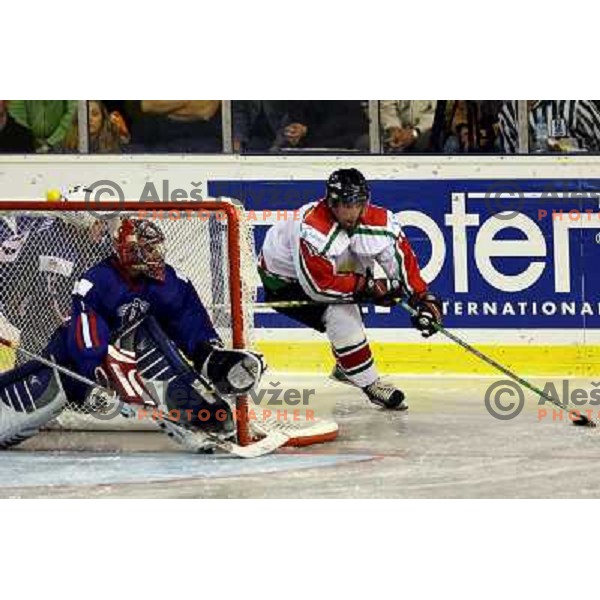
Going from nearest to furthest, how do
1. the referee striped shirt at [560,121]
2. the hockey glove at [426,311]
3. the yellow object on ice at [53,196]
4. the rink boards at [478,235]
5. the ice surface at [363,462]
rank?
the ice surface at [363,462]
the yellow object on ice at [53,196]
the hockey glove at [426,311]
the referee striped shirt at [560,121]
the rink boards at [478,235]

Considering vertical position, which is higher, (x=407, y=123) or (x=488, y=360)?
(x=407, y=123)

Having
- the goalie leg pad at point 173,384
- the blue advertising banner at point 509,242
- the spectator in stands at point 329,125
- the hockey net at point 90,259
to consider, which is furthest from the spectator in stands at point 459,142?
the goalie leg pad at point 173,384

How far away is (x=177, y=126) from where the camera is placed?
24.5 ft

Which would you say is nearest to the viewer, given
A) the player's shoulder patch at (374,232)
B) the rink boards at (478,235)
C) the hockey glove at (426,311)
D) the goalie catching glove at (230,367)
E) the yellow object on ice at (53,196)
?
the goalie catching glove at (230,367)

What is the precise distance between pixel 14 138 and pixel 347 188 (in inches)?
54.0

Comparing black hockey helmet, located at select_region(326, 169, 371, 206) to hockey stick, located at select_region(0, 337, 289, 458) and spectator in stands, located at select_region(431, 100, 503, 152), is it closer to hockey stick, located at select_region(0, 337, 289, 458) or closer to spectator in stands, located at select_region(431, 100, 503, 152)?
spectator in stands, located at select_region(431, 100, 503, 152)

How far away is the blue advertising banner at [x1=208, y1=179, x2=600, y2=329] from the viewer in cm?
756

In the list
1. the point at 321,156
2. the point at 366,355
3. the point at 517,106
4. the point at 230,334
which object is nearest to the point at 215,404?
the point at 230,334

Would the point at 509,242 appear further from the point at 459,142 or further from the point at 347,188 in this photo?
the point at 347,188

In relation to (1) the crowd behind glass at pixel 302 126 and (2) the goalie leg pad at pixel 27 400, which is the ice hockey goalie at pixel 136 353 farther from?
(1) the crowd behind glass at pixel 302 126

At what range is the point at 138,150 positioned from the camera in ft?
24.7

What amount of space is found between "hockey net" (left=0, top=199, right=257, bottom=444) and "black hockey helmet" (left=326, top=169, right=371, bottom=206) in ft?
1.23

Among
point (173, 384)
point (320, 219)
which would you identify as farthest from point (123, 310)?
point (320, 219)

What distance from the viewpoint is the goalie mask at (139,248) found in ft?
21.8
